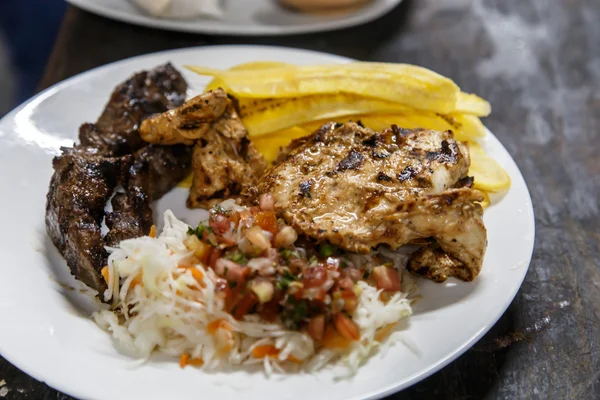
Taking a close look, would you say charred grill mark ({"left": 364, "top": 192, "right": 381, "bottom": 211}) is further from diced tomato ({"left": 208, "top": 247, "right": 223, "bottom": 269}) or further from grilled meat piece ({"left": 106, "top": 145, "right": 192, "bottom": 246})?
grilled meat piece ({"left": 106, "top": 145, "right": 192, "bottom": 246})

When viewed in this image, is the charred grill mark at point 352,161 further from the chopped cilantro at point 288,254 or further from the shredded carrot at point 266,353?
the shredded carrot at point 266,353

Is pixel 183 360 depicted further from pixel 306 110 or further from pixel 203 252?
pixel 306 110

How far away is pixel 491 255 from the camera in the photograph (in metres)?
3.57

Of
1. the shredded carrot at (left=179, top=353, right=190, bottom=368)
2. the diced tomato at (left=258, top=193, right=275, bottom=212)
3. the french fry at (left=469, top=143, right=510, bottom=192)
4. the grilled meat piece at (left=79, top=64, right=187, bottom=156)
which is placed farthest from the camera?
the grilled meat piece at (left=79, top=64, right=187, bottom=156)

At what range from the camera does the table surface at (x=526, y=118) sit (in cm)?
343

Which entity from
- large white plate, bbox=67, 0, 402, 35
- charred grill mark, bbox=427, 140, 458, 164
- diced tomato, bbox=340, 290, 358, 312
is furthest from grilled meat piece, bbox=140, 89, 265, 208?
large white plate, bbox=67, 0, 402, 35

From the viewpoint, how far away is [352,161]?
3.68m

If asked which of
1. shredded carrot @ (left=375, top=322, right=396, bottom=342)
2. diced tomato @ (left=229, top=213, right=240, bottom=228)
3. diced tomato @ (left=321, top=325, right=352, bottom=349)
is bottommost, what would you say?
shredded carrot @ (left=375, top=322, right=396, bottom=342)

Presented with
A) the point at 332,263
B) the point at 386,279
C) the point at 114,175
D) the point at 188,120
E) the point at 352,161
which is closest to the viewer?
the point at 332,263

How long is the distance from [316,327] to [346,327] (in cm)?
15

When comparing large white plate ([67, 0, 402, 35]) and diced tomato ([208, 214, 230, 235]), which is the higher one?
diced tomato ([208, 214, 230, 235])

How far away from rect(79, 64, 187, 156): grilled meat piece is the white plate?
0.31 metres

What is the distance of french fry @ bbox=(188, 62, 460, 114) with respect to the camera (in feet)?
14.3

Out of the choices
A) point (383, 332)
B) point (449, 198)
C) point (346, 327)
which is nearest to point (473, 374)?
point (383, 332)
